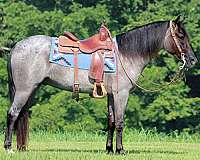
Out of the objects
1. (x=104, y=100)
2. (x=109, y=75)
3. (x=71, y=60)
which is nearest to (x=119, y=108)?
(x=109, y=75)

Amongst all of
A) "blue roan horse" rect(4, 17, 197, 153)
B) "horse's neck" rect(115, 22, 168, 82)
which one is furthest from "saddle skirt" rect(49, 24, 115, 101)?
"horse's neck" rect(115, 22, 168, 82)

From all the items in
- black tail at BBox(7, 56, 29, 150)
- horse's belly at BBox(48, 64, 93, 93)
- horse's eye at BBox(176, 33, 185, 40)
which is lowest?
black tail at BBox(7, 56, 29, 150)

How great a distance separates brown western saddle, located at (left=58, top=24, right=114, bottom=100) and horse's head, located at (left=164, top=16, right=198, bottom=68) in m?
1.00

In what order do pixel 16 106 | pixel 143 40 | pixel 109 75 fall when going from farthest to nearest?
1. pixel 143 40
2. pixel 109 75
3. pixel 16 106

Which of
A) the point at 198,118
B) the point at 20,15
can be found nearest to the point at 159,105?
the point at 198,118

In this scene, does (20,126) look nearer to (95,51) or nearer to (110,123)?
(110,123)

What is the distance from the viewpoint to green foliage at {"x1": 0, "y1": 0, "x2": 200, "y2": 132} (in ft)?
82.1

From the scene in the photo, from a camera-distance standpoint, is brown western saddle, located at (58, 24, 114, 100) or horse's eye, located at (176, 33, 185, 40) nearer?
brown western saddle, located at (58, 24, 114, 100)

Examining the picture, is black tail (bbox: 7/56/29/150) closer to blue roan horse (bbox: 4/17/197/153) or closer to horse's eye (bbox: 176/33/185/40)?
blue roan horse (bbox: 4/17/197/153)

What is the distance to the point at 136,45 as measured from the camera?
1035 centimetres

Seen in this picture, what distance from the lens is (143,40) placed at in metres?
10.4

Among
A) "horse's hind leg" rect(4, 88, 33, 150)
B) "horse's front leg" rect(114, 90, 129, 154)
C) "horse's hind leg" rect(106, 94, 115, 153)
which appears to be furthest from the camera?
"horse's hind leg" rect(106, 94, 115, 153)

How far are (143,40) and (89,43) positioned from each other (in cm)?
91

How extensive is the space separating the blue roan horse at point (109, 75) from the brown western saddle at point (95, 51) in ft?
0.39
